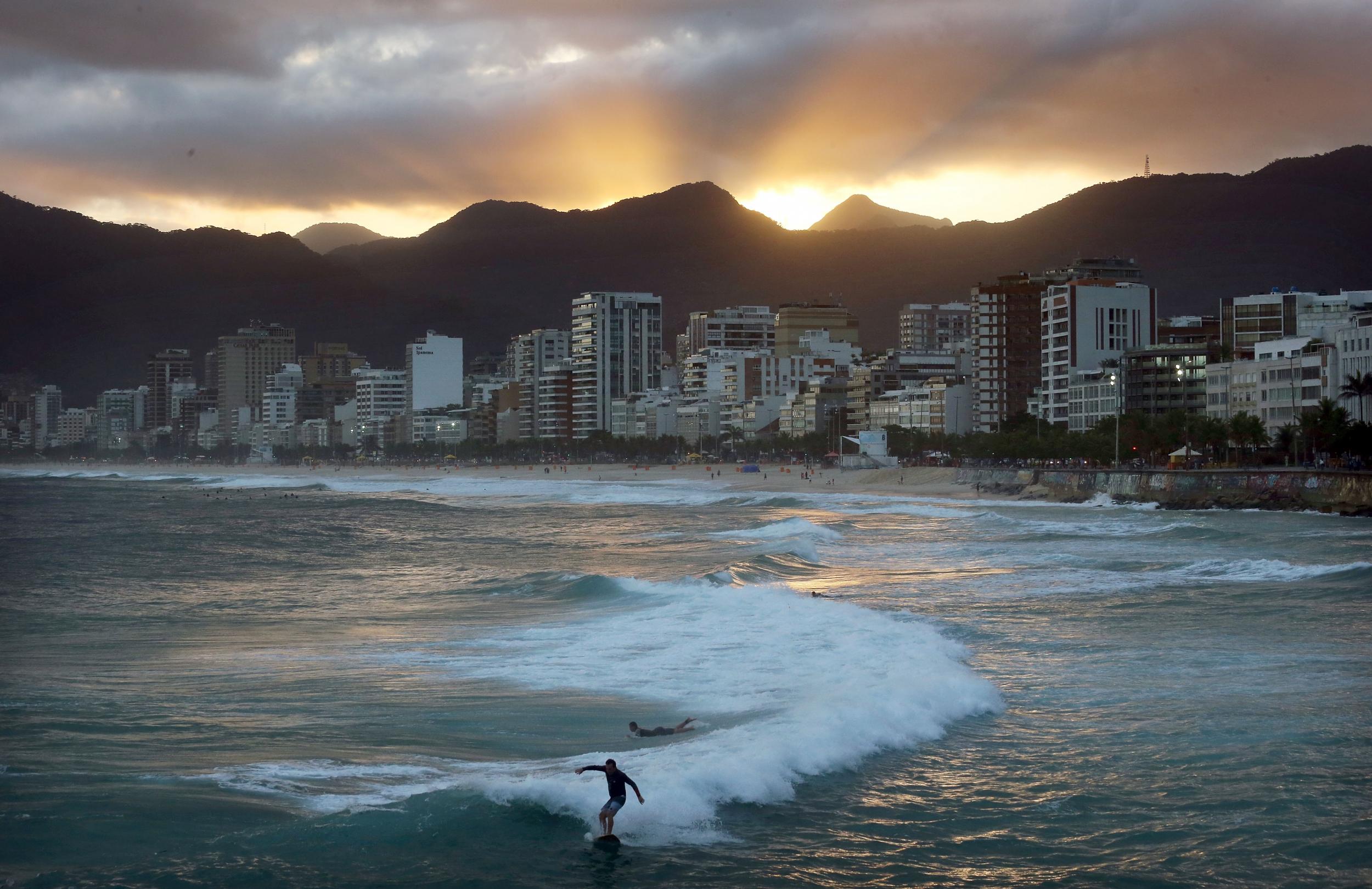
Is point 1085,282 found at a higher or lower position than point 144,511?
higher

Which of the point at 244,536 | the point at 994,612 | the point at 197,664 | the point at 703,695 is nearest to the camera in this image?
the point at 703,695

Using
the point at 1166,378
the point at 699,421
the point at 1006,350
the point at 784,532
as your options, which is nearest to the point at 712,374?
the point at 699,421

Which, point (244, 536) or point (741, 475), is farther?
point (741, 475)

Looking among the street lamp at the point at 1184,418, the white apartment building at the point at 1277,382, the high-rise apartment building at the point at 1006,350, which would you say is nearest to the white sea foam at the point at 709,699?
the street lamp at the point at 1184,418

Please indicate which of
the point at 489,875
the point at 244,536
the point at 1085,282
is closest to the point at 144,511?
the point at 244,536

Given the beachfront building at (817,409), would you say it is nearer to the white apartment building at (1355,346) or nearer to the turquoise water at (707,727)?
the white apartment building at (1355,346)

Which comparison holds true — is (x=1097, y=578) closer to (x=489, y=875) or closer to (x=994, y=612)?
(x=994, y=612)

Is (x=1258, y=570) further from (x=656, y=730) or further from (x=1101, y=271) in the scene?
(x=1101, y=271)

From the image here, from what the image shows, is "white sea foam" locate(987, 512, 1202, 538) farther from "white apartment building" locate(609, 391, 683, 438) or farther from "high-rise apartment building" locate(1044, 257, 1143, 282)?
"white apartment building" locate(609, 391, 683, 438)
